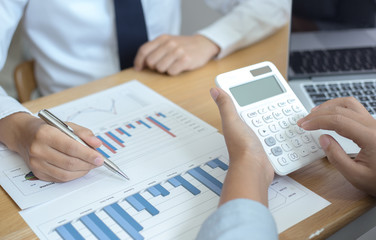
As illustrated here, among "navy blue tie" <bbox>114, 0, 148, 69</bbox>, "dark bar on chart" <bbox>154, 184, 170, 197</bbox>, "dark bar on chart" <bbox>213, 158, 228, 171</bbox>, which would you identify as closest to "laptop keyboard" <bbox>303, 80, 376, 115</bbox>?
"dark bar on chart" <bbox>213, 158, 228, 171</bbox>

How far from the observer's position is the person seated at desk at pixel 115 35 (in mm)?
956

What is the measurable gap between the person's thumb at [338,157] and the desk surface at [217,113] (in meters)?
0.03

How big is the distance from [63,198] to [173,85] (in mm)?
378

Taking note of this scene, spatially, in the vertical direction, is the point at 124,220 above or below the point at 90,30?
below

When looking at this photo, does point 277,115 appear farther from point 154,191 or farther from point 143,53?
point 143,53

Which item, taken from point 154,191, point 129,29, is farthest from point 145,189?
point 129,29

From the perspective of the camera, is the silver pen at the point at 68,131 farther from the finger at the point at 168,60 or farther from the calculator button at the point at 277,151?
the finger at the point at 168,60

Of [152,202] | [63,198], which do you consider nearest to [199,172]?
[152,202]

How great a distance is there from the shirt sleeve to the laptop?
21cm

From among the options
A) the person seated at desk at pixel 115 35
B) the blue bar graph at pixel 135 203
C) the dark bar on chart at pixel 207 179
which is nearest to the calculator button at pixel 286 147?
the dark bar on chart at pixel 207 179

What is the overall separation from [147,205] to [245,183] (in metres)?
0.13

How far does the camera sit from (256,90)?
66 cm

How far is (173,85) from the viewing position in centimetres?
89

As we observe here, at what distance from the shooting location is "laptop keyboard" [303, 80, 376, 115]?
746 millimetres
